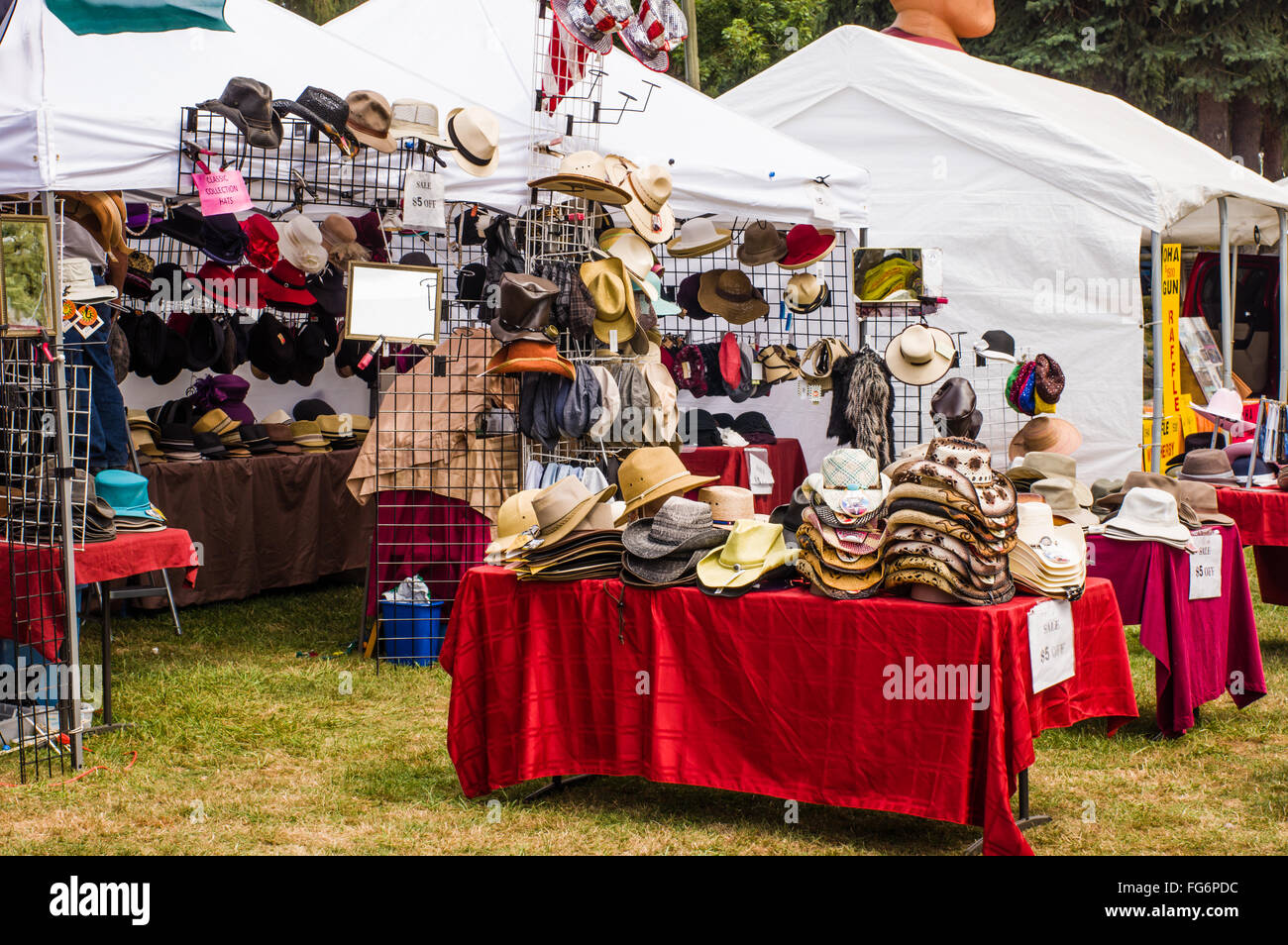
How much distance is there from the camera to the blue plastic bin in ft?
22.4

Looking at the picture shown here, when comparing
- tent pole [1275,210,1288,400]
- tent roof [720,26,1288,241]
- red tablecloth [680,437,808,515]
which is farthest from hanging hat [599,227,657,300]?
tent pole [1275,210,1288,400]

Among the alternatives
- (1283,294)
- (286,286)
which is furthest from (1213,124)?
(286,286)

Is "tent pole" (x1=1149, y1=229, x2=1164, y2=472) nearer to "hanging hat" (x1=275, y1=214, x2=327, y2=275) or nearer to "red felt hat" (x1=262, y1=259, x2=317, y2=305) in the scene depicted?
"hanging hat" (x1=275, y1=214, x2=327, y2=275)

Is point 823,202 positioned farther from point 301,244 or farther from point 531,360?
point 301,244

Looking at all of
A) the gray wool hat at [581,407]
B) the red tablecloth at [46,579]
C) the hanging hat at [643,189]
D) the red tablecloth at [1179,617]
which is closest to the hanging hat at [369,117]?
the hanging hat at [643,189]

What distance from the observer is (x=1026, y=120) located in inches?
389

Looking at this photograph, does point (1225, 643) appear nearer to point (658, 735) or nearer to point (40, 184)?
point (658, 735)

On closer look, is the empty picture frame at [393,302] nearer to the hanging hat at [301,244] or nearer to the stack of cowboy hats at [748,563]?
the hanging hat at [301,244]

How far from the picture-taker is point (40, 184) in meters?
5.08

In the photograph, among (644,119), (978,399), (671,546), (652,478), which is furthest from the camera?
(978,399)

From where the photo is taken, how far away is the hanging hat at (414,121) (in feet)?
20.8

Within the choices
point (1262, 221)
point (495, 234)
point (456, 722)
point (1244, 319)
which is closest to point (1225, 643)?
point (456, 722)

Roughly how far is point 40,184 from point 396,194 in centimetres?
243

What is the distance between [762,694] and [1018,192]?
693 cm
